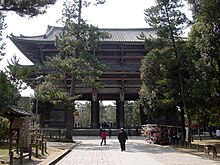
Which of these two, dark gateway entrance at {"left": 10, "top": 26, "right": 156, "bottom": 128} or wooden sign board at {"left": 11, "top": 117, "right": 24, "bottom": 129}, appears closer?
wooden sign board at {"left": 11, "top": 117, "right": 24, "bottom": 129}

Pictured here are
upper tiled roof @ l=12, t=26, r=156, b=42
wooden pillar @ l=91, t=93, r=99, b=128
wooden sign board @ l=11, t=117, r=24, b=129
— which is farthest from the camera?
upper tiled roof @ l=12, t=26, r=156, b=42

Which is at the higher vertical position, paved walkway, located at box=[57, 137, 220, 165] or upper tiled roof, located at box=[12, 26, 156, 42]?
upper tiled roof, located at box=[12, 26, 156, 42]

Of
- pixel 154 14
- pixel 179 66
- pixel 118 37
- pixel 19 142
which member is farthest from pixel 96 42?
pixel 118 37

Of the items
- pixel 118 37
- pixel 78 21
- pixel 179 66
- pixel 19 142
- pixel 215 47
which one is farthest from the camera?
pixel 118 37

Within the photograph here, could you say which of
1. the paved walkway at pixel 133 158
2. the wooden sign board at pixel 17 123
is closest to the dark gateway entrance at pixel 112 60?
the paved walkway at pixel 133 158

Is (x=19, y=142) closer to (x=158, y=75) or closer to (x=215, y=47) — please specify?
(x=215, y=47)

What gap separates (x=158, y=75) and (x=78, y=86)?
1525cm

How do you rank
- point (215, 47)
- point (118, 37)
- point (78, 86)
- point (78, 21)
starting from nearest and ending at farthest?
point (215, 47) → point (78, 21) → point (78, 86) → point (118, 37)

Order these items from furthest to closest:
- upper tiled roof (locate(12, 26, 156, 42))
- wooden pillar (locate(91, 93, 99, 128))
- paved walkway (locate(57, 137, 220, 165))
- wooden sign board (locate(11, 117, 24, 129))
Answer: upper tiled roof (locate(12, 26, 156, 42)) < wooden pillar (locate(91, 93, 99, 128)) < paved walkway (locate(57, 137, 220, 165)) < wooden sign board (locate(11, 117, 24, 129))

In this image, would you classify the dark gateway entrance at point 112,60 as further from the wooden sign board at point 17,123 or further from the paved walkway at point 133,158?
the wooden sign board at point 17,123

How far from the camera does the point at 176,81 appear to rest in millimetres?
29047

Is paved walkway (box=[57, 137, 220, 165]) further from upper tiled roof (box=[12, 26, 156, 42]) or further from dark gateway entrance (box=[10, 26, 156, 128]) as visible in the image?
upper tiled roof (box=[12, 26, 156, 42])

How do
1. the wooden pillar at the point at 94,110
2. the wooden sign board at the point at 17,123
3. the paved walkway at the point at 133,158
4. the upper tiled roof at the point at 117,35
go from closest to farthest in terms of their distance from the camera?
the wooden sign board at the point at 17,123, the paved walkway at the point at 133,158, the wooden pillar at the point at 94,110, the upper tiled roof at the point at 117,35

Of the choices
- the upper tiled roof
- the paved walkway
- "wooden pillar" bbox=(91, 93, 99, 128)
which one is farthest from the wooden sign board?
the upper tiled roof
